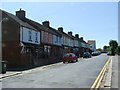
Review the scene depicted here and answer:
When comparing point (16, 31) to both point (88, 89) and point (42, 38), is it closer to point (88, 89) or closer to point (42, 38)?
point (42, 38)

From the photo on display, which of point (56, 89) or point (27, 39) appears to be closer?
point (56, 89)

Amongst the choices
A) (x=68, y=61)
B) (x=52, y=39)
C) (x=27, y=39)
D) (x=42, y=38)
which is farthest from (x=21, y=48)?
(x=52, y=39)

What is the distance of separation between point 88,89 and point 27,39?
29.1 metres

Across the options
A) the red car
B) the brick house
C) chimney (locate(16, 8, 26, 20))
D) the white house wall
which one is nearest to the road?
the brick house

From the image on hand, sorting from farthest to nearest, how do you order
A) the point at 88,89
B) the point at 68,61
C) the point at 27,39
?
the point at 68,61 < the point at 27,39 < the point at 88,89

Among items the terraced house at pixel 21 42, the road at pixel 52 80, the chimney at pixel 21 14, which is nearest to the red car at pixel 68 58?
the terraced house at pixel 21 42

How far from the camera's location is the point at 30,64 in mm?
37250

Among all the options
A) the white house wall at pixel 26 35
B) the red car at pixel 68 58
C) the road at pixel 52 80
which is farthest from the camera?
the red car at pixel 68 58

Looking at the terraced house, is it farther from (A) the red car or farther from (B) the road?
(B) the road

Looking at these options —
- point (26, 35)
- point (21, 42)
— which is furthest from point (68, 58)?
point (21, 42)

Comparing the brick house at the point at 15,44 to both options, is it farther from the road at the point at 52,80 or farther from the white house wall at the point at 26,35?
the road at the point at 52,80

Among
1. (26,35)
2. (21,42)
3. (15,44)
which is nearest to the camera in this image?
(15,44)

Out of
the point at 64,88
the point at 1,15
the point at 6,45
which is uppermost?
the point at 1,15

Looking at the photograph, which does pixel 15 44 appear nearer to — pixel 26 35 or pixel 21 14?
pixel 26 35
